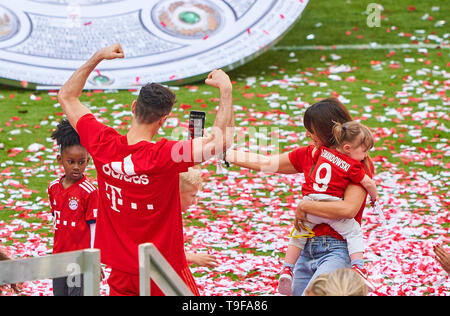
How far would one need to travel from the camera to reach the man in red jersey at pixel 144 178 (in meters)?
4.36

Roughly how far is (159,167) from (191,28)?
31.8 feet

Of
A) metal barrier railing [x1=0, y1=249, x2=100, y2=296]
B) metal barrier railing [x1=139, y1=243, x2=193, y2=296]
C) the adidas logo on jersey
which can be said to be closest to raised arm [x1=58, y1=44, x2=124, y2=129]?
the adidas logo on jersey

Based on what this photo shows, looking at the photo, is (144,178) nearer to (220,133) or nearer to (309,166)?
(220,133)

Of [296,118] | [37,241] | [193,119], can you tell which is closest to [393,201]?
[296,118]

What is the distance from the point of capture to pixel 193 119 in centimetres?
475

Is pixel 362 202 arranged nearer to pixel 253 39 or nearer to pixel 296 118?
pixel 296 118

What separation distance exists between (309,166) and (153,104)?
122 centimetres

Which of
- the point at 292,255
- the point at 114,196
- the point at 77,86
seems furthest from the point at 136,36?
the point at 114,196

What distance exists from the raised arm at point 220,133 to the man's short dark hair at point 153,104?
12.1 inches

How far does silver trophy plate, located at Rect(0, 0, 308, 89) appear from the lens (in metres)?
12.9

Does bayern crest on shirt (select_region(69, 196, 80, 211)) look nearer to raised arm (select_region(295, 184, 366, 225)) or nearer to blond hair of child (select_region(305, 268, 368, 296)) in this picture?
raised arm (select_region(295, 184, 366, 225))

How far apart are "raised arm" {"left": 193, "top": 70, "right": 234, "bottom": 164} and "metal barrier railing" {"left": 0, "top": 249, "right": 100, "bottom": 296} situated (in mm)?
959

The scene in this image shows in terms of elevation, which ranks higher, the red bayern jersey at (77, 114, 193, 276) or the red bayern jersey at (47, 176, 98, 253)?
the red bayern jersey at (77, 114, 193, 276)

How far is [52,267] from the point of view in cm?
372
